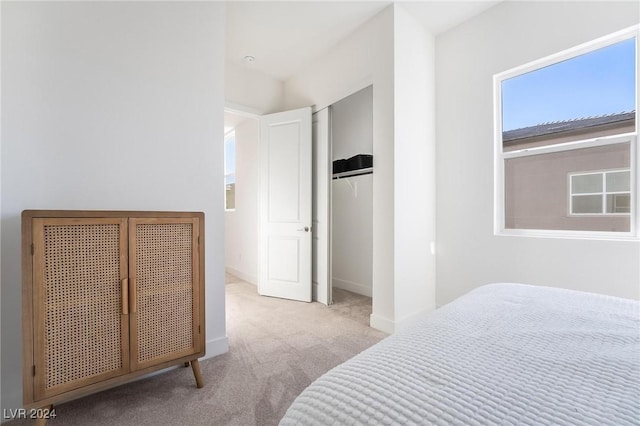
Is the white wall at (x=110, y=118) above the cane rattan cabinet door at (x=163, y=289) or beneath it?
above

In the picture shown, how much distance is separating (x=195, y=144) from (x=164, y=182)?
1.10ft

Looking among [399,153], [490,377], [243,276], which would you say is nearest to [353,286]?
[243,276]

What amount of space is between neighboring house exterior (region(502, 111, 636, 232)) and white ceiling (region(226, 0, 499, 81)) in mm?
1246

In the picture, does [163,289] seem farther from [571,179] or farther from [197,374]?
[571,179]

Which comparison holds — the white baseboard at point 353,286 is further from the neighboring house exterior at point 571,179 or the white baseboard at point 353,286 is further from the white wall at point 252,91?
the white wall at point 252,91

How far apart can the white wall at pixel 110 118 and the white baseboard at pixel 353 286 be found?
2.04 meters

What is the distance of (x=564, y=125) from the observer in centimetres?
229

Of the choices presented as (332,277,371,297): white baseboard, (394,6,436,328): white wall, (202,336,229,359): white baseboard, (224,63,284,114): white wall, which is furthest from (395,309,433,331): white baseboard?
(224,63,284,114): white wall

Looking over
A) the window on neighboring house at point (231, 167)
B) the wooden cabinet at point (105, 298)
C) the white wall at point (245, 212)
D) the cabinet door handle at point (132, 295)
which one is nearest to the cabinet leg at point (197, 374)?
the wooden cabinet at point (105, 298)

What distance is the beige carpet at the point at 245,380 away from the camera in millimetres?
1430

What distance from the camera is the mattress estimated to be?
479 millimetres

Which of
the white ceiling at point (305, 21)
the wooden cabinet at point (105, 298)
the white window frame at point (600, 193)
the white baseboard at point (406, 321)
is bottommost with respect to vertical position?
the white baseboard at point (406, 321)

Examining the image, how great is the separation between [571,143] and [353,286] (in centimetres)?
269

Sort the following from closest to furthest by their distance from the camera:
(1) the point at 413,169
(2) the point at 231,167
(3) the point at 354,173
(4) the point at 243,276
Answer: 1. (1) the point at 413,169
2. (3) the point at 354,173
3. (4) the point at 243,276
4. (2) the point at 231,167
